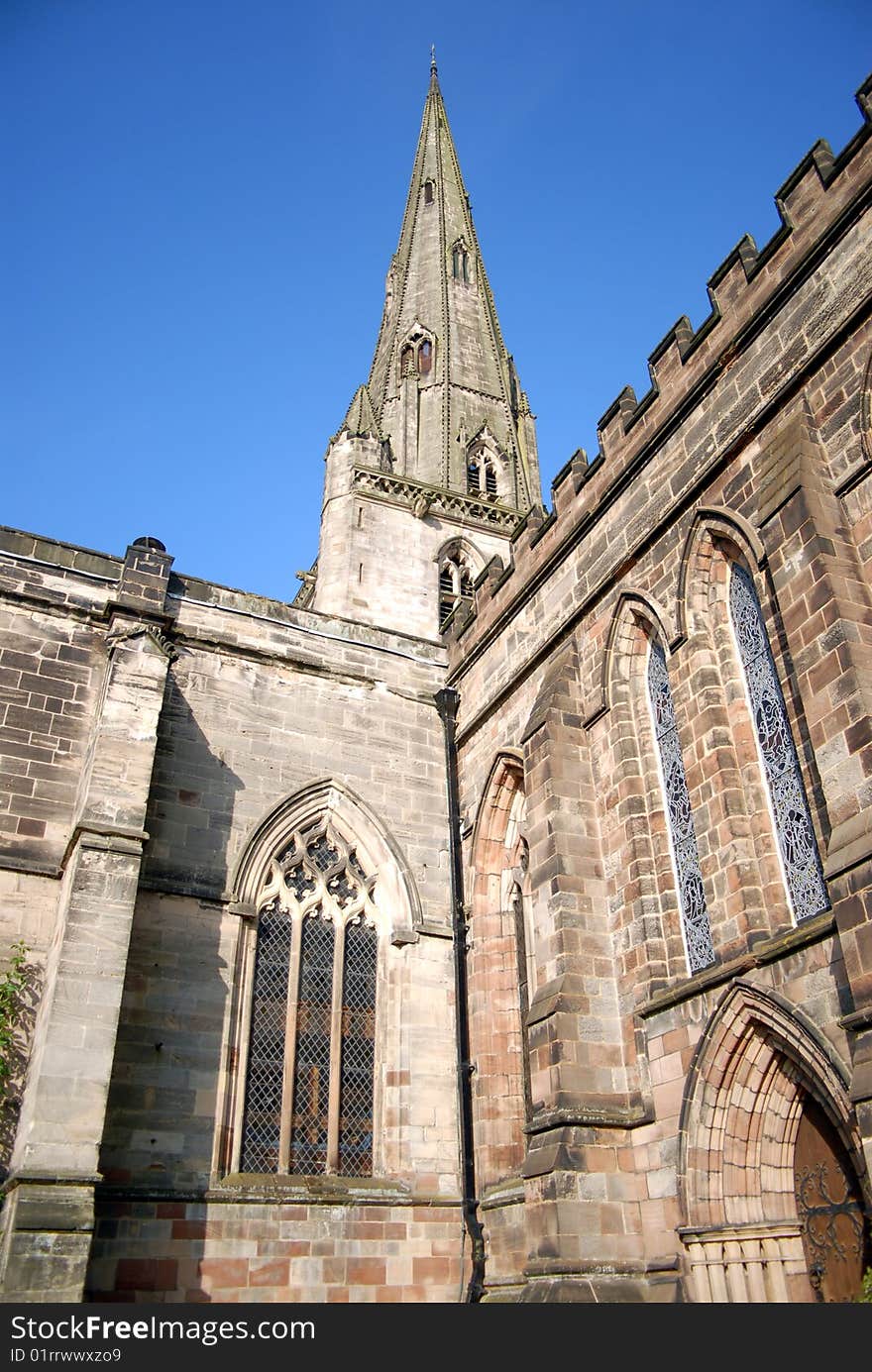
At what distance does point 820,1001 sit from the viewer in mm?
7199

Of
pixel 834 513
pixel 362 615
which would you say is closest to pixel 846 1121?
pixel 834 513

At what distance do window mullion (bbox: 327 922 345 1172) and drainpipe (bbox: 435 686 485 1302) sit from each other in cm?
134

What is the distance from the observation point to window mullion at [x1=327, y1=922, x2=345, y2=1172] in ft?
34.8

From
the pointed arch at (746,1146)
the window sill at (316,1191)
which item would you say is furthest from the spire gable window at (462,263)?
the pointed arch at (746,1146)

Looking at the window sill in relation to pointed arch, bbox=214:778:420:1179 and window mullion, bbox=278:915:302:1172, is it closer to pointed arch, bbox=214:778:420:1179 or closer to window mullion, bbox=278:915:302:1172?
pointed arch, bbox=214:778:420:1179

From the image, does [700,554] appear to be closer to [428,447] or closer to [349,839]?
[349,839]

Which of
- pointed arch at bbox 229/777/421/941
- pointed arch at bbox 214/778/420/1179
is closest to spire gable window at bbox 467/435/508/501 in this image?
pointed arch at bbox 229/777/421/941

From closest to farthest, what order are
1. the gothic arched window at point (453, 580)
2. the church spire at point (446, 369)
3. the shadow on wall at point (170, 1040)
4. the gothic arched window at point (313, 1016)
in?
the shadow on wall at point (170, 1040)
the gothic arched window at point (313, 1016)
the gothic arched window at point (453, 580)
the church spire at point (446, 369)

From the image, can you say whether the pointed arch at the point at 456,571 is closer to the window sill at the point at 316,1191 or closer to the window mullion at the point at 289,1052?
the window mullion at the point at 289,1052

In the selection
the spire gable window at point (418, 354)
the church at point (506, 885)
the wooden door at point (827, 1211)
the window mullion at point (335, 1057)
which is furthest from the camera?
the spire gable window at point (418, 354)

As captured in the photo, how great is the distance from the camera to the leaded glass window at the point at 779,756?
794cm

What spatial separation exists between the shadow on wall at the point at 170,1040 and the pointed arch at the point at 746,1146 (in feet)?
14.6
